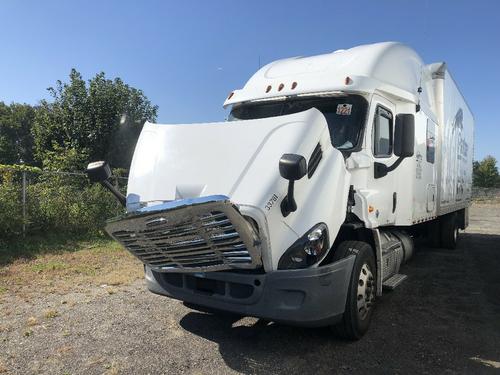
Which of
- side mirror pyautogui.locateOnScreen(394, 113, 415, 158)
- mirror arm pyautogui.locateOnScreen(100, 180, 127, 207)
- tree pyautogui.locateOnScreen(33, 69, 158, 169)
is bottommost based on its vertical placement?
mirror arm pyautogui.locateOnScreen(100, 180, 127, 207)

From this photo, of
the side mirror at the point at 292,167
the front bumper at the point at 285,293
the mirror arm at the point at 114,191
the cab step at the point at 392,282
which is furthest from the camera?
the cab step at the point at 392,282

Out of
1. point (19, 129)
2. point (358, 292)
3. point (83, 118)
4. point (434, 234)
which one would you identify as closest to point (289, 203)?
point (358, 292)

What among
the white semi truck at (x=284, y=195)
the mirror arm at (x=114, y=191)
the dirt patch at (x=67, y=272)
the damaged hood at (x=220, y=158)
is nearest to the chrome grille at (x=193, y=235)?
the white semi truck at (x=284, y=195)

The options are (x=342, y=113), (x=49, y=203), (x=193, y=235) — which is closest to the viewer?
(x=193, y=235)

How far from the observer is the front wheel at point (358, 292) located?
4457 millimetres

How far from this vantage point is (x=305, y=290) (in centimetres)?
392

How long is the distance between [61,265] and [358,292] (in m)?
5.67

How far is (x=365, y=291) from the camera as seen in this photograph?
15.8 ft

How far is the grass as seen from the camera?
6898 mm

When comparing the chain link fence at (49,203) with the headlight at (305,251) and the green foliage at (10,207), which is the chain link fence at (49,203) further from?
the headlight at (305,251)

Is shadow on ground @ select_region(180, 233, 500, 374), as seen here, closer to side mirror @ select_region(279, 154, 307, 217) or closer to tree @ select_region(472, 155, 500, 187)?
side mirror @ select_region(279, 154, 307, 217)

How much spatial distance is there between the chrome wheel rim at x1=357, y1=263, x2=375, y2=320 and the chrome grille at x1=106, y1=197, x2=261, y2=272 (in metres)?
1.42

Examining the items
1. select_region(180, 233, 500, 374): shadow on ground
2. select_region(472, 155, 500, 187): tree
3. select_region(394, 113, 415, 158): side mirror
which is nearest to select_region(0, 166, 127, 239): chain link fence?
select_region(180, 233, 500, 374): shadow on ground

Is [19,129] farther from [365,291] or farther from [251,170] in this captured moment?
[365,291]
